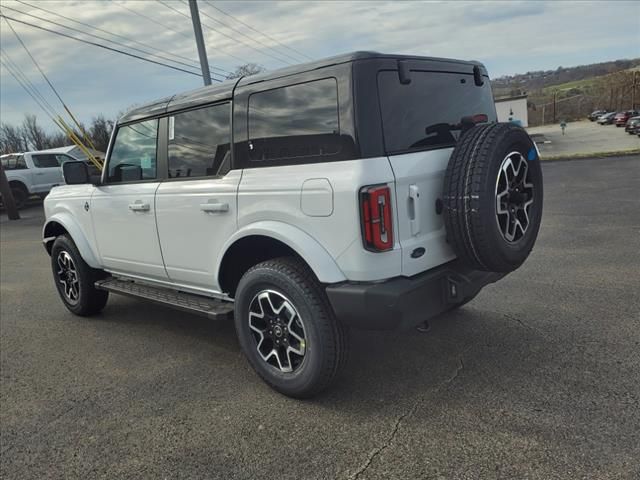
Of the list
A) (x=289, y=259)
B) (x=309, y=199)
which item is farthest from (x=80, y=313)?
(x=309, y=199)

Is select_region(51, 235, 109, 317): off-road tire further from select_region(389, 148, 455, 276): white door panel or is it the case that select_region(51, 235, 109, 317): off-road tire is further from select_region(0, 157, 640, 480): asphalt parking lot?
select_region(389, 148, 455, 276): white door panel

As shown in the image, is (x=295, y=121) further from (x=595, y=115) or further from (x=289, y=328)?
(x=595, y=115)

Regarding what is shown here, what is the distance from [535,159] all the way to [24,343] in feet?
15.1

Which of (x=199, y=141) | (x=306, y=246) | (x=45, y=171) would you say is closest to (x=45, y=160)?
(x=45, y=171)

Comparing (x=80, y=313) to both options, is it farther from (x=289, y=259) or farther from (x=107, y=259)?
(x=289, y=259)

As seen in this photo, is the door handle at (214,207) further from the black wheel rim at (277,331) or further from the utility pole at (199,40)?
the utility pole at (199,40)

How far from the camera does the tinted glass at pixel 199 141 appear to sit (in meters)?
3.51

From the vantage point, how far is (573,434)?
2.54 metres

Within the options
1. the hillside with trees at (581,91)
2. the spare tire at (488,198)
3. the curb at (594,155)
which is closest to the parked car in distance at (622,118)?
the hillside with trees at (581,91)

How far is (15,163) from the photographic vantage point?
60.1 feet

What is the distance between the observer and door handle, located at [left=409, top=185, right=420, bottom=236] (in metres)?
2.83

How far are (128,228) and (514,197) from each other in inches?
120

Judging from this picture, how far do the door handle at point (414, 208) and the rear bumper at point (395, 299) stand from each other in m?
0.29

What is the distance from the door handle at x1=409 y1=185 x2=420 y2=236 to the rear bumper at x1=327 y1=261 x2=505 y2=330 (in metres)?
0.29
